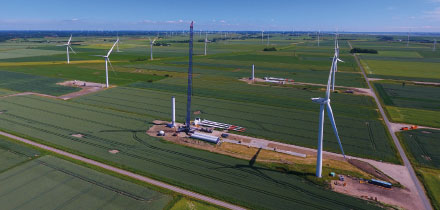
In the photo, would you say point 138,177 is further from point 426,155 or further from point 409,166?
point 426,155

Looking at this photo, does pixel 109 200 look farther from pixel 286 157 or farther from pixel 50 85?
pixel 50 85

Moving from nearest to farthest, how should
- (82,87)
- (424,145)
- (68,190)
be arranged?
1. (68,190)
2. (424,145)
3. (82,87)

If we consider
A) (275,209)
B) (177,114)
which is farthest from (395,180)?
(177,114)

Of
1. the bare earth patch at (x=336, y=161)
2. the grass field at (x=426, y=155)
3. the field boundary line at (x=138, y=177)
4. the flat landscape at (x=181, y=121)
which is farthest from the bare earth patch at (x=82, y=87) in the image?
the grass field at (x=426, y=155)

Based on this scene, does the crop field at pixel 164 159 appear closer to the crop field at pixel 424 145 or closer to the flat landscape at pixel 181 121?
the flat landscape at pixel 181 121

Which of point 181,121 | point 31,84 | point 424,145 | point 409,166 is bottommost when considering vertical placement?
point 409,166

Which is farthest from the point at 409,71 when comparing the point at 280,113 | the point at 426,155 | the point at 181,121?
the point at 181,121
